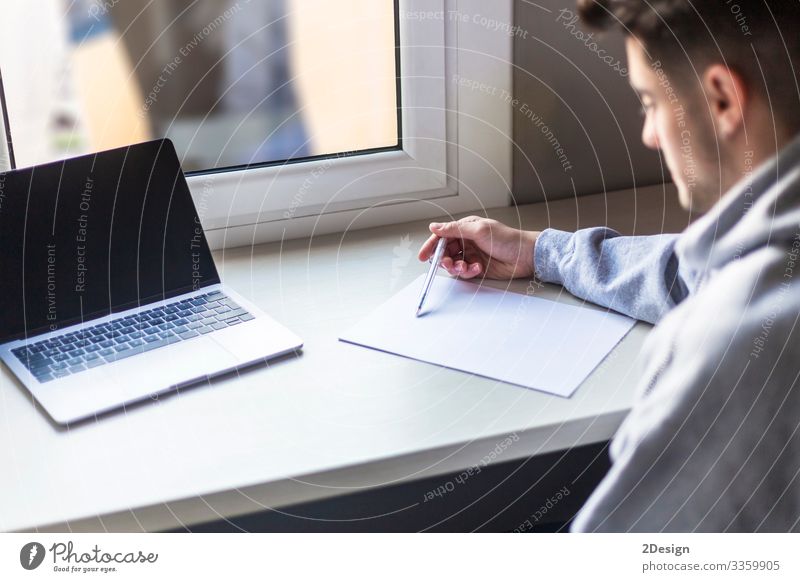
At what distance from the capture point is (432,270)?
0.86 metres

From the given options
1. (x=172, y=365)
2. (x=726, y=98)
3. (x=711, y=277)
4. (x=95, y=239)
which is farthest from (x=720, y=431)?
(x=95, y=239)

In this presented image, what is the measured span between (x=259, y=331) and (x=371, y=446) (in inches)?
7.1

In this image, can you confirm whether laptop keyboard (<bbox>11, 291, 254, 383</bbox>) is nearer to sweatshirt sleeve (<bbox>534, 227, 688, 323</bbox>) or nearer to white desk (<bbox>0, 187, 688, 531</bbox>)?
white desk (<bbox>0, 187, 688, 531</bbox>)

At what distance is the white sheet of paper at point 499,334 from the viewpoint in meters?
0.73

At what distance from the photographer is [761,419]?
688 millimetres

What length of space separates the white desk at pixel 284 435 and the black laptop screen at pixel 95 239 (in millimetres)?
75

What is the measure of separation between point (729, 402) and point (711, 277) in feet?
0.34

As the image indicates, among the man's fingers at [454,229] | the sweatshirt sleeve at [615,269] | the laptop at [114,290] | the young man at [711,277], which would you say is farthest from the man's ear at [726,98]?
the laptop at [114,290]

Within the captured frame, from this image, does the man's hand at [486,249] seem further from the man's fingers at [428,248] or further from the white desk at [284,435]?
the white desk at [284,435]

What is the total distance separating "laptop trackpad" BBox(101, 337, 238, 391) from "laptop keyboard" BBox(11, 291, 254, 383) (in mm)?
11

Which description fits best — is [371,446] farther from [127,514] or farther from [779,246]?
Result: [779,246]

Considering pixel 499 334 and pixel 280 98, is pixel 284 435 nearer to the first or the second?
pixel 499 334
